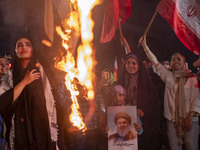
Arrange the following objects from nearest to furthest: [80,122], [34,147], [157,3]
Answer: [34,147], [80,122], [157,3]

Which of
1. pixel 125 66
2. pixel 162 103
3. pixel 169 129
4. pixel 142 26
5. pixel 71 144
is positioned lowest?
pixel 71 144

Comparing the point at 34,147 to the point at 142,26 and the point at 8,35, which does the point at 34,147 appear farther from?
the point at 142,26

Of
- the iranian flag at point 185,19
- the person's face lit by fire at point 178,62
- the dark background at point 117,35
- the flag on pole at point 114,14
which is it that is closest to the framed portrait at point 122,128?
the dark background at point 117,35

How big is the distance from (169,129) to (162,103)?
32cm

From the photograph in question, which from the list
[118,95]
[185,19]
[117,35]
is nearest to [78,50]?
[117,35]

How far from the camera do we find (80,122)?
2633 mm

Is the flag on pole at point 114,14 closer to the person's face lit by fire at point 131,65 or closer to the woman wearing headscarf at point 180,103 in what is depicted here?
the person's face lit by fire at point 131,65

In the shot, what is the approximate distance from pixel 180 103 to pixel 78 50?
4.82 ft

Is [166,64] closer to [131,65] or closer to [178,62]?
[178,62]

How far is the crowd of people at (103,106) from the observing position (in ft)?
8.17

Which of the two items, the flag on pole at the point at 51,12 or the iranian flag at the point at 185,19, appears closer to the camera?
the iranian flag at the point at 185,19

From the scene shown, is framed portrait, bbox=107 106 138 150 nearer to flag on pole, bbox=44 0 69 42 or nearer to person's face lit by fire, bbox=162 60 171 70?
person's face lit by fire, bbox=162 60 171 70

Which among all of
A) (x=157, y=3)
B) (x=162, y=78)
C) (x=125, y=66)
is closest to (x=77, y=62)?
(x=125, y=66)

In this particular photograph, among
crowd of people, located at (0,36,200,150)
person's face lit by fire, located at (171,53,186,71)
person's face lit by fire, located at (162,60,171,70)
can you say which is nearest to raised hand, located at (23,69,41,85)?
crowd of people, located at (0,36,200,150)
